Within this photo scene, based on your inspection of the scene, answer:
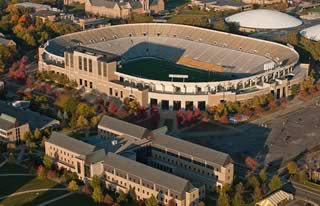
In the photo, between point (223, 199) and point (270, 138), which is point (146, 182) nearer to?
point (223, 199)

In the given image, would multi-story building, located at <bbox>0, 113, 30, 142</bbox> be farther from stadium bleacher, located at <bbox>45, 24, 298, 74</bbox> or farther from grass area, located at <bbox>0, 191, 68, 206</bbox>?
stadium bleacher, located at <bbox>45, 24, 298, 74</bbox>

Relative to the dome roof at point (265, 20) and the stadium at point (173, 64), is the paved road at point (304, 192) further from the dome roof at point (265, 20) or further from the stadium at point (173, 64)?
the dome roof at point (265, 20)

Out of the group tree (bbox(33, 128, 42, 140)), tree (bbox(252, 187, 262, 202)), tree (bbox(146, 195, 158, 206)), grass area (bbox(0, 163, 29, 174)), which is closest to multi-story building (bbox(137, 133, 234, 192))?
tree (bbox(252, 187, 262, 202))

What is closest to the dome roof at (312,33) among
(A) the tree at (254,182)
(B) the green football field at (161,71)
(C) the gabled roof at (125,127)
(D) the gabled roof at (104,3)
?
(B) the green football field at (161,71)

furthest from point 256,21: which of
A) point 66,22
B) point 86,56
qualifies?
point 86,56

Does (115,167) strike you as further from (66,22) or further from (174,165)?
(66,22)

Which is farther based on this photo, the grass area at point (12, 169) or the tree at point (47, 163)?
the grass area at point (12, 169)

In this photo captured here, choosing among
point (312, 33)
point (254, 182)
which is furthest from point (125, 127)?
point (312, 33)
